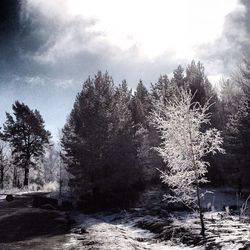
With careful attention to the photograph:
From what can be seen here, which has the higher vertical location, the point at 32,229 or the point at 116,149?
the point at 116,149

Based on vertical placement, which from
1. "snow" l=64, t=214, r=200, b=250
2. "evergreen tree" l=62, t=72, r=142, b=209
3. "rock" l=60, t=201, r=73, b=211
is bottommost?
"snow" l=64, t=214, r=200, b=250

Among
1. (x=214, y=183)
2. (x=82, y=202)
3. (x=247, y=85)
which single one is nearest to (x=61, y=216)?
(x=82, y=202)

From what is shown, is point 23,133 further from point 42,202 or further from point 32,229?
point 32,229

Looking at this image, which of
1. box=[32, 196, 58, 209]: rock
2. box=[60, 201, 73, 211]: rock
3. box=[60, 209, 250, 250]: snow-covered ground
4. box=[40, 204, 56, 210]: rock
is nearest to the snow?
box=[60, 209, 250, 250]: snow-covered ground

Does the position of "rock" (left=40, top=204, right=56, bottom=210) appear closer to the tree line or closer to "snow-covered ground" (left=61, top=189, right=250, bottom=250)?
the tree line

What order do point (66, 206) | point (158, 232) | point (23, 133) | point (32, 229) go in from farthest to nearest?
point (23, 133) → point (66, 206) → point (32, 229) → point (158, 232)

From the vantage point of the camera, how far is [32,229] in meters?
21.8

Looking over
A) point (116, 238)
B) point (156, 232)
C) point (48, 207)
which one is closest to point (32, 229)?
point (116, 238)

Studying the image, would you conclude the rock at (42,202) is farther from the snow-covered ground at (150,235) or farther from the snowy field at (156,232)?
the snow-covered ground at (150,235)

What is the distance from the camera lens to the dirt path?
17188mm

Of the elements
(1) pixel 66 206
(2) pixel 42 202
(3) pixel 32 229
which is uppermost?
(2) pixel 42 202

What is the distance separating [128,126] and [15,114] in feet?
103

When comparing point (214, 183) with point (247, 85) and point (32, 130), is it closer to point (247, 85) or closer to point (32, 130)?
point (247, 85)

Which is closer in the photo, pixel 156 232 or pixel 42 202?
pixel 156 232
